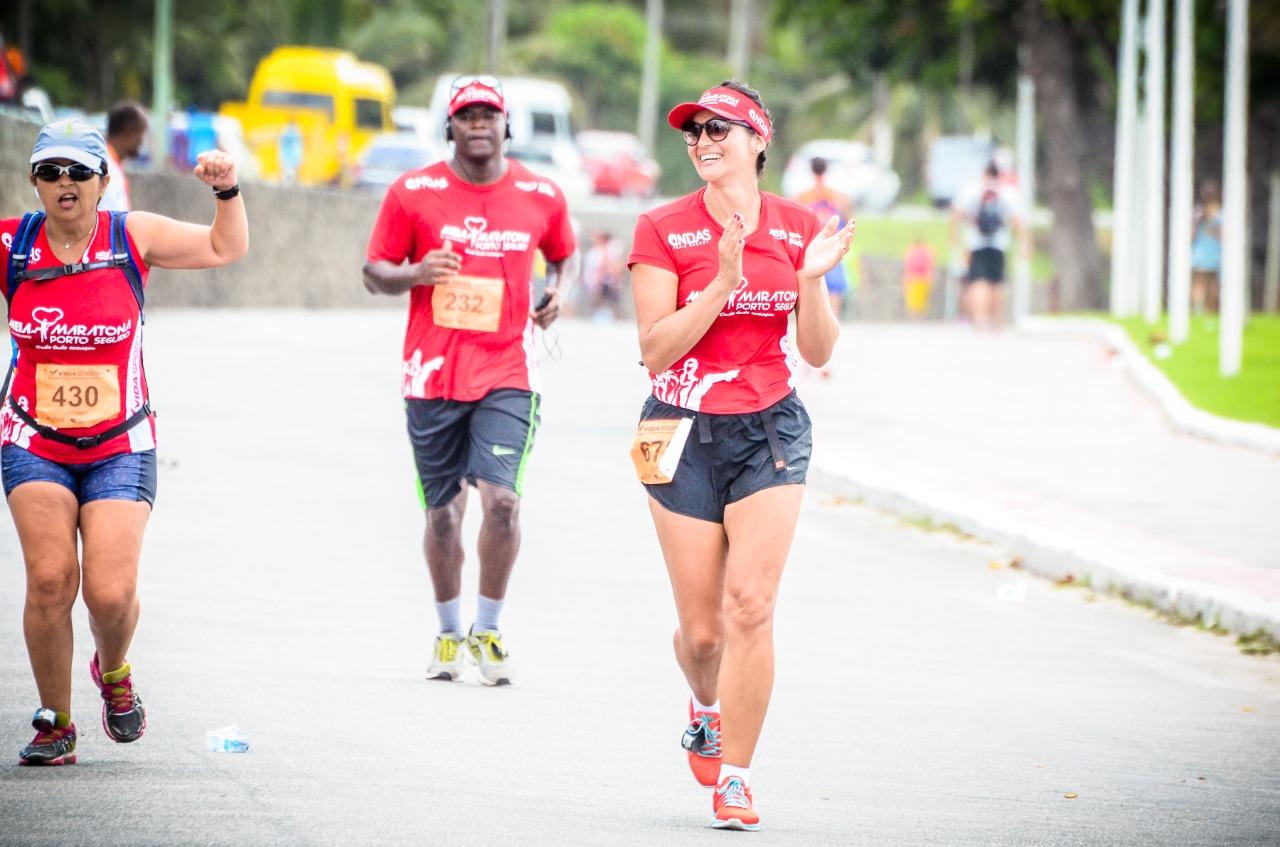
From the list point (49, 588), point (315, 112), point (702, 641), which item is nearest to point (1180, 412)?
point (702, 641)

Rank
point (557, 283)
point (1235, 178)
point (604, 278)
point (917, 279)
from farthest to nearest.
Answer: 1. point (917, 279)
2. point (604, 278)
3. point (1235, 178)
4. point (557, 283)

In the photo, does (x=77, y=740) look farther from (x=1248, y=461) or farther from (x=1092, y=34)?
(x=1092, y=34)

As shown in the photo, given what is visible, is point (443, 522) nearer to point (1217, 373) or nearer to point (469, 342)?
point (469, 342)

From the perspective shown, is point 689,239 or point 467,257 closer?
point 689,239

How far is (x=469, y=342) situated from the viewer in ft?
27.4

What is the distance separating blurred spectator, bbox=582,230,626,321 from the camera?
137 feet

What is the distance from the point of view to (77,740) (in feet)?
22.9

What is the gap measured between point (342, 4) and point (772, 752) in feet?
206

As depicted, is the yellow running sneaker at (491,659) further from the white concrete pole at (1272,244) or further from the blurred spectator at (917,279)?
the blurred spectator at (917,279)

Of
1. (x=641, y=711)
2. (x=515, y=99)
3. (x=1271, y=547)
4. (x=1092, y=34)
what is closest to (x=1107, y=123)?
(x=1092, y=34)

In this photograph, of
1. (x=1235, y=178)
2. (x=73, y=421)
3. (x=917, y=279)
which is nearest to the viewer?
(x=73, y=421)

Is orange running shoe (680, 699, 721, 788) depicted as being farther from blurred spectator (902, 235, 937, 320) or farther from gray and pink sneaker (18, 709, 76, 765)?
blurred spectator (902, 235, 937, 320)

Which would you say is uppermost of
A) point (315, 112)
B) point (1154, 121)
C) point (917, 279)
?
point (315, 112)

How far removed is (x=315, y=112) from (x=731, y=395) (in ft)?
139
